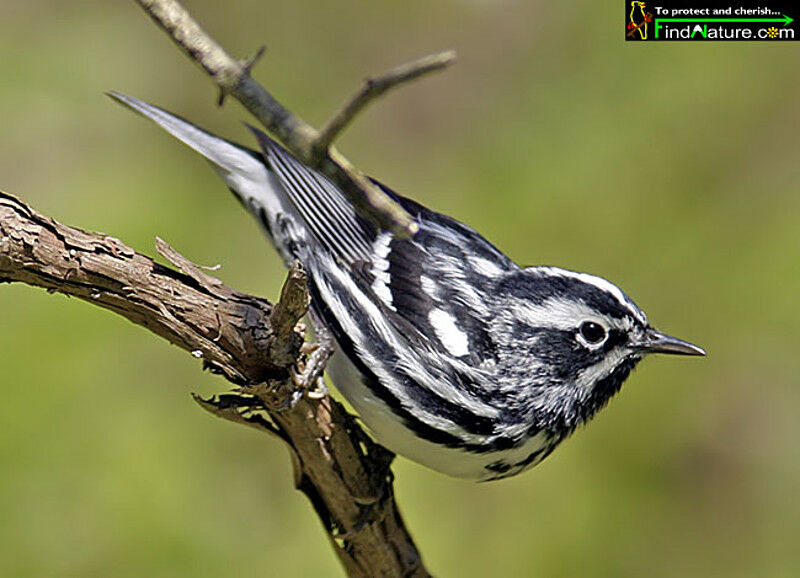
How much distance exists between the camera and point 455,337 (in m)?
2.10

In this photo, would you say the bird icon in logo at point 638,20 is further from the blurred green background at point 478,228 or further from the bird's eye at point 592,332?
the bird's eye at point 592,332

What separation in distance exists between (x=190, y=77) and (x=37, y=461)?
181 centimetres

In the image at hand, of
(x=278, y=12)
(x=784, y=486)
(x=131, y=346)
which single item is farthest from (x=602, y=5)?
(x=131, y=346)

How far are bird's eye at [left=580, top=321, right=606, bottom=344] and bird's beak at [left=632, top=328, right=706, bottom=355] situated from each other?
0.25ft

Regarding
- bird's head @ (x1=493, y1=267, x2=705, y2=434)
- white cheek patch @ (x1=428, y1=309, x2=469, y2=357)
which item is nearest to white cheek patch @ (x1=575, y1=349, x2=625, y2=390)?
bird's head @ (x1=493, y1=267, x2=705, y2=434)

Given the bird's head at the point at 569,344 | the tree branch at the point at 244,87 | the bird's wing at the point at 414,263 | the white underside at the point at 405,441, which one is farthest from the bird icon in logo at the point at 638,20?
the tree branch at the point at 244,87

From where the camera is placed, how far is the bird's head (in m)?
2.09

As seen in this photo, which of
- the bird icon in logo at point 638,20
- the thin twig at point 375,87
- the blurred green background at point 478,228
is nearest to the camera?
the thin twig at point 375,87

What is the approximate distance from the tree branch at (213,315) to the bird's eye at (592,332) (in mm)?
535

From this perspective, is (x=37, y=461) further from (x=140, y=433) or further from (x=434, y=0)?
(x=434, y=0)

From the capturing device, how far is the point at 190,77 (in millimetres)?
4070

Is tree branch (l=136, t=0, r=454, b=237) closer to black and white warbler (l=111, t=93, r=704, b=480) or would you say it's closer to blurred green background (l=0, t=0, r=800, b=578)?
black and white warbler (l=111, t=93, r=704, b=480)

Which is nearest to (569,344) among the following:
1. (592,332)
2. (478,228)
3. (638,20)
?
(592,332)

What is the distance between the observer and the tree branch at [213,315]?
1631 mm
